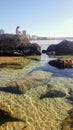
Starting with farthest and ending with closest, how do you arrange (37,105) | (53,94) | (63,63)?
1. (63,63)
2. (53,94)
3. (37,105)

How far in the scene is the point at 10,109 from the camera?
1416cm

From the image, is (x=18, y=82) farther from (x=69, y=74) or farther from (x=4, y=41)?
(x=4, y=41)

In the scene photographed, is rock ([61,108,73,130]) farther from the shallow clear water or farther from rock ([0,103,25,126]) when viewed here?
rock ([0,103,25,126])

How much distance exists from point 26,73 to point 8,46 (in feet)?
54.4

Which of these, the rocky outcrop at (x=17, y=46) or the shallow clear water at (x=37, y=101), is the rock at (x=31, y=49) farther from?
the shallow clear water at (x=37, y=101)

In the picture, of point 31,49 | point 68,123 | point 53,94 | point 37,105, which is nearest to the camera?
point 68,123

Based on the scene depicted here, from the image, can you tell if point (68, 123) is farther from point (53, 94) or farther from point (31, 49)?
point (31, 49)

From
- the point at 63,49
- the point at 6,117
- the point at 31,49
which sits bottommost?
the point at 63,49

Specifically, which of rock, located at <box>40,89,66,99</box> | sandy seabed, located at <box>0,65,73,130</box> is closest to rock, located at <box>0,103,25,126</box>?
sandy seabed, located at <box>0,65,73,130</box>

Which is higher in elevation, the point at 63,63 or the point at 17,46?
the point at 17,46

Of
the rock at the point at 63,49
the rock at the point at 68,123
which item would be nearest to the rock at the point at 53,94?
the rock at the point at 68,123

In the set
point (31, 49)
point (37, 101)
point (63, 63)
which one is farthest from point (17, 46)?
point (37, 101)

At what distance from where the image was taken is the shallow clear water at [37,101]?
41.9 feet

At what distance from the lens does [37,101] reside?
15695mm
